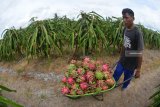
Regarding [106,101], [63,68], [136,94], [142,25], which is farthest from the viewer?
[142,25]

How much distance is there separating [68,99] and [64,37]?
237 centimetres

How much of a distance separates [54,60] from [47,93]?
163 centimetres

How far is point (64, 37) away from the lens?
891 cm

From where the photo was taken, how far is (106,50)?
9.09 metres

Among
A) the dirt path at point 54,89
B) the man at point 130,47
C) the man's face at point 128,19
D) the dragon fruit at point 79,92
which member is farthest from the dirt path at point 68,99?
the man's face at point 128,19

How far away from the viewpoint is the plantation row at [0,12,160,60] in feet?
28.0

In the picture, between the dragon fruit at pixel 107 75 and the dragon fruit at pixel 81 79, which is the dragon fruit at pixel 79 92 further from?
the dragon fruit at pixel 107 75

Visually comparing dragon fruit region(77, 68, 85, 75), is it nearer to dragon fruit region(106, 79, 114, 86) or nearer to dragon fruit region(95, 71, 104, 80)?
dragon fruit region(95, 71, 104, 80)

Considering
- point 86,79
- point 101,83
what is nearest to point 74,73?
point 86,79

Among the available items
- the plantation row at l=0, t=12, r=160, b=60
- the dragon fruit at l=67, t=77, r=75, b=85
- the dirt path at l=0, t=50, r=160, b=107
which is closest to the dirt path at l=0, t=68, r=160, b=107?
the dirt path at l=0, t=50, r=160, b=107

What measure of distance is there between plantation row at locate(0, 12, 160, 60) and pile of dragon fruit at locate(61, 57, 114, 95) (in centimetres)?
202

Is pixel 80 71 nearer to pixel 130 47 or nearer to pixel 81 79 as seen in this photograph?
pixel 81 79

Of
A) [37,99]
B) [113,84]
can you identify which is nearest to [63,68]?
[37,99]

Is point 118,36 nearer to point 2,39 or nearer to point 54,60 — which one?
point 54,60
